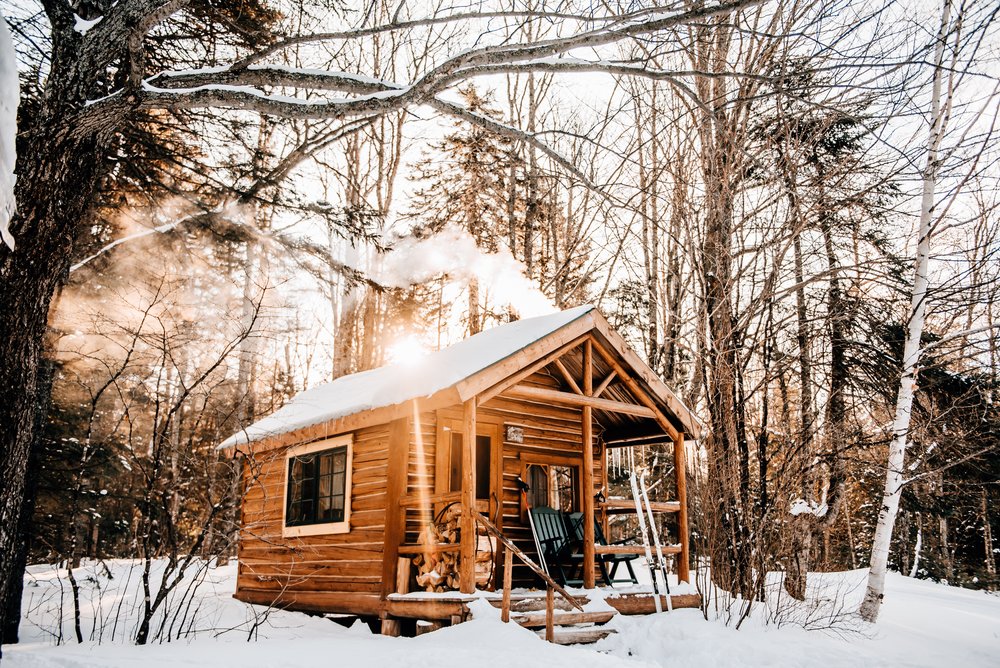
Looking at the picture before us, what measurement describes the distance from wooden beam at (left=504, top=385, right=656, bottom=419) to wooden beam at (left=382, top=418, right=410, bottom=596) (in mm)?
1531

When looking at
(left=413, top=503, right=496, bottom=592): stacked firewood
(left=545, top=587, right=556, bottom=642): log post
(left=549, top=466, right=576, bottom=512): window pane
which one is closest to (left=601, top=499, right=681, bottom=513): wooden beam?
(left=413, top=503, right=496, bottom=592): stacked firewood

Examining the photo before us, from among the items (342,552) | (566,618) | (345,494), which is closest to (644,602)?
(566,618)

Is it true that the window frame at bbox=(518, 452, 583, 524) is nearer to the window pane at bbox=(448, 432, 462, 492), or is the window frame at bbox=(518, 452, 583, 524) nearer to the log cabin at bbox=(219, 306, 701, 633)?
the log cabin at bbox=(219, 306, 701, 633)

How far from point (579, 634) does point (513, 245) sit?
12573 millimetres

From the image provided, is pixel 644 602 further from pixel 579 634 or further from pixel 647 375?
pixel 647 375

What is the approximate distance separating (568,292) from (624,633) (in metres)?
12.7

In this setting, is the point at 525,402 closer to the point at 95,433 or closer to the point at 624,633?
the point at 624,633

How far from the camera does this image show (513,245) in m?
18.7

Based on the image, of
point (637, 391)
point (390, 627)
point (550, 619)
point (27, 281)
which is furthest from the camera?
point (637, 391)

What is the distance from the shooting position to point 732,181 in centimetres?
1209

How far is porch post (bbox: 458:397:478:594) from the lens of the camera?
7.50 meters

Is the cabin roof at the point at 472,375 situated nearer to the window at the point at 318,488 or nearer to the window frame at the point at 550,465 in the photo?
the window at the point at 318,488

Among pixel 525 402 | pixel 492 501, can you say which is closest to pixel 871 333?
pixel 525 402

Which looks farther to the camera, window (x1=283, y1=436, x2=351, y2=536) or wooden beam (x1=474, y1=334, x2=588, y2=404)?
window (x1=283, y1=436, x2=351, y2=536)
